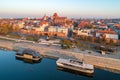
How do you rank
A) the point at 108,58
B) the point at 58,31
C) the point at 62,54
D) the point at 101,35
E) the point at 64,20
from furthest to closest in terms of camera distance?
the point at 64,20
the point at 58,31
the point at 101,35
the point at 62,54
the point at 108,58

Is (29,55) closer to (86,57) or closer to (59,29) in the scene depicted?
(86,57)

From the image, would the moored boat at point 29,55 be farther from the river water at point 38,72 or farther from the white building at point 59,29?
the white building at point 59,29

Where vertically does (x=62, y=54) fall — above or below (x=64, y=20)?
below

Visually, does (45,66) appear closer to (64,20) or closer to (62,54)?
(62,54)

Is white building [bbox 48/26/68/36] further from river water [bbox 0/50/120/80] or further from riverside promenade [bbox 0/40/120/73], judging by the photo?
river water [bbox 0/50/120/80]

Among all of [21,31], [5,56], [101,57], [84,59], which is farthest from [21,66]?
[21,31]

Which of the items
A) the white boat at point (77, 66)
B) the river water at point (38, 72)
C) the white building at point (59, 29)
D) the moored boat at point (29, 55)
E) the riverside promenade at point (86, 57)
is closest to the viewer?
the river water at point (38, 72)

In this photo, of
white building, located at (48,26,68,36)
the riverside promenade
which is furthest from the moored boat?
white building, located at (48,26,68,36)

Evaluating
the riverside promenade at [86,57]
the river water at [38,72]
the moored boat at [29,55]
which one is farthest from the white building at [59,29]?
the river water at [38,72]
